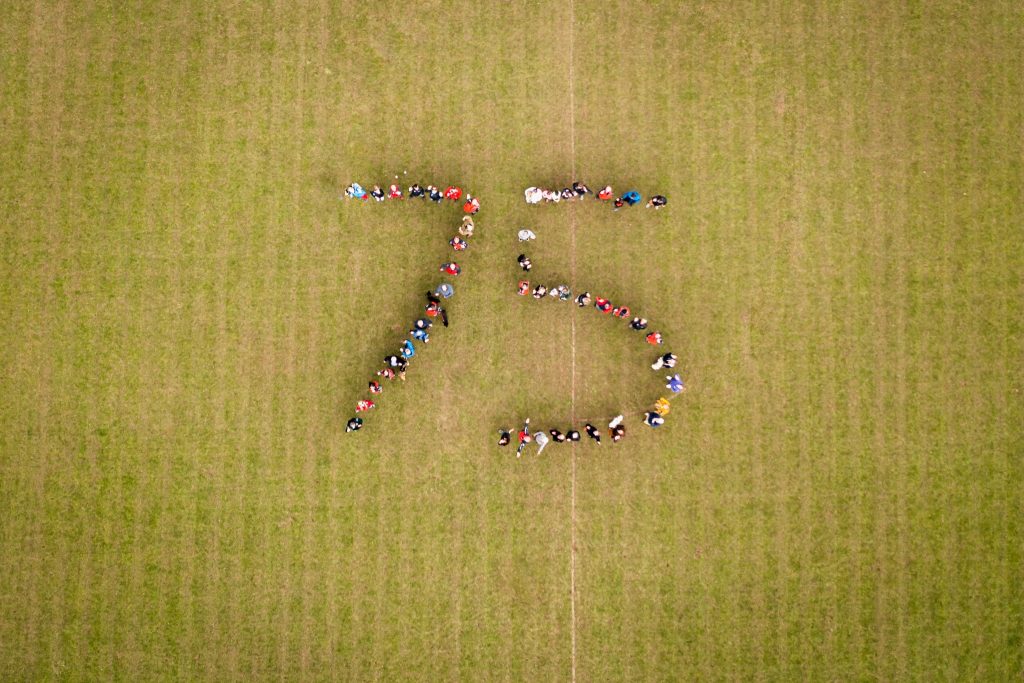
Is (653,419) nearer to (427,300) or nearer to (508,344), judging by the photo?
(508,344)

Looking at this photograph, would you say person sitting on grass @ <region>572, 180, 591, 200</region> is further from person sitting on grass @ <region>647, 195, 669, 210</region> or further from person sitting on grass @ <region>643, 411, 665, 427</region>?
person sitting on grass @ <region>643, 411, 665, 427</region>

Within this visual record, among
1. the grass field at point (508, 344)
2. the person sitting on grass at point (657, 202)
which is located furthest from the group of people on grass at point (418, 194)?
the person sitting on grass at point (657, 202)

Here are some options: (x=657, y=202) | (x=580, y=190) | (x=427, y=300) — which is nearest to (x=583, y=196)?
(x=580, y=190)

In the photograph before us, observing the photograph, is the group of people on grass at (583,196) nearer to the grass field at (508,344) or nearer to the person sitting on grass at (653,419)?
the grass field at (508,344)

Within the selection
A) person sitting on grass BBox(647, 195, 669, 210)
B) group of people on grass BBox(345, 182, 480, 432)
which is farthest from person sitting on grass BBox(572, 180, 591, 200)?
group of people on grass BBox(345, 182, 480, 432)

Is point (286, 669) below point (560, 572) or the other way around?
→ below

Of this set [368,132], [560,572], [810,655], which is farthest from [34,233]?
[810,655]

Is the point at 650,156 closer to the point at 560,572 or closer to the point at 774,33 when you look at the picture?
the point at 774,33
